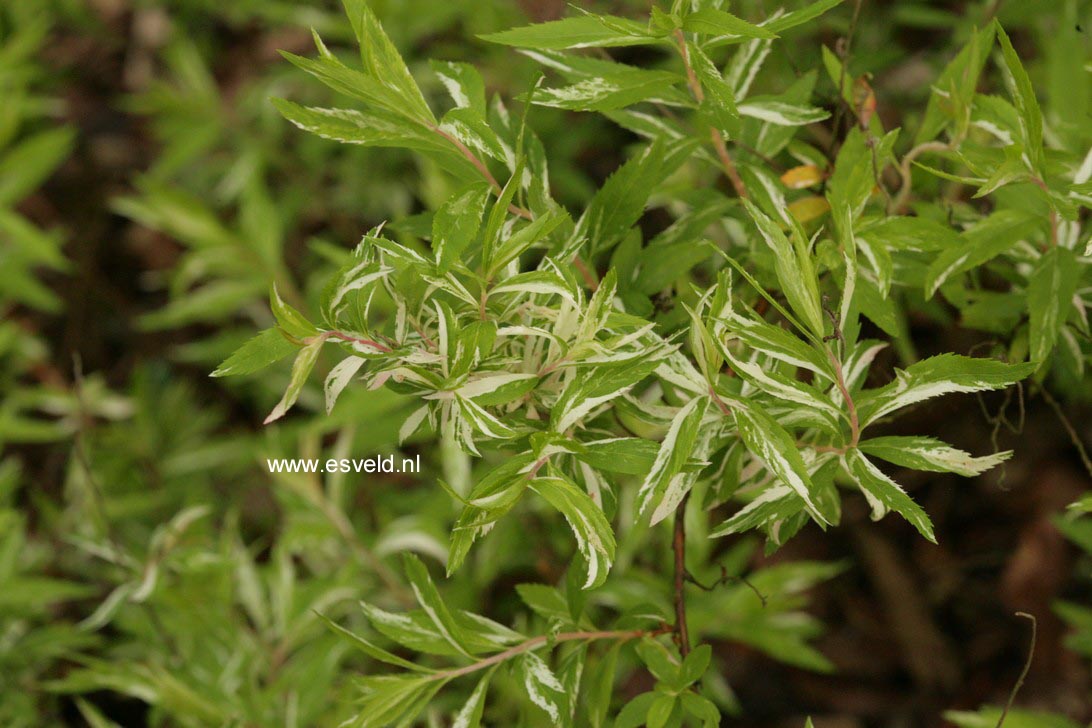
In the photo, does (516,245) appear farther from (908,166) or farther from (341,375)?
(908,166)

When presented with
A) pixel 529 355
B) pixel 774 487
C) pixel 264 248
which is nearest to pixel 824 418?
pixel 774 487

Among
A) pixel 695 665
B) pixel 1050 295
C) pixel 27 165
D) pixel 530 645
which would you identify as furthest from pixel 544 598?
pixel 27 165

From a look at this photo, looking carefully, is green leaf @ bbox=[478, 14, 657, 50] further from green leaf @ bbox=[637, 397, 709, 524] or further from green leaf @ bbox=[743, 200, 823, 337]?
green leaf @ bbox=[637, 397, 709, 524]

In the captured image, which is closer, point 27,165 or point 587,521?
point 587,521

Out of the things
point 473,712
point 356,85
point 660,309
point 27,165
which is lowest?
point 27,165

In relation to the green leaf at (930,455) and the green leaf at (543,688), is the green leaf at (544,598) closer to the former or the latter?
the green leaf at (543,688)

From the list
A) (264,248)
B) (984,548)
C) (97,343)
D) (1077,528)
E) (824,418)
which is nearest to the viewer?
(824,418)

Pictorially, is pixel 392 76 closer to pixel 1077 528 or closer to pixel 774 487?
pixel 774 487
